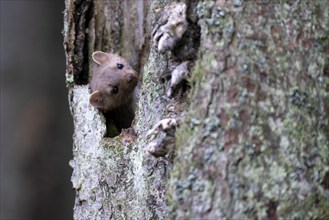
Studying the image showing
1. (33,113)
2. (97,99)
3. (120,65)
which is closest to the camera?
(97,99)

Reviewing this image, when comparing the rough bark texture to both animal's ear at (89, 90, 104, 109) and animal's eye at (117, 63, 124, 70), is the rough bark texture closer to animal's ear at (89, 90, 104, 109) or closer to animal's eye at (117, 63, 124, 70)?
animal's ear at (89, 90, 104, 109)

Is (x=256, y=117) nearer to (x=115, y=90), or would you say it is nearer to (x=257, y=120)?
(x=257, y=120)

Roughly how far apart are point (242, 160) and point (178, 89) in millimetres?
409

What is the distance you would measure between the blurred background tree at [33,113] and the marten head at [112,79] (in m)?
1.47

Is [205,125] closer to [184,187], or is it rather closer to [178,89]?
[184,187]

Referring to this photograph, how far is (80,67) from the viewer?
10.9 ft

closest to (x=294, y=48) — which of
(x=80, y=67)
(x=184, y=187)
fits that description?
(x=184, y=187)

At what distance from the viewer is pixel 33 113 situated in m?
5.20

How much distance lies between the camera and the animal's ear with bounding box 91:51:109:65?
11.1 ft

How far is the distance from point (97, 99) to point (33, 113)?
83.4 inches

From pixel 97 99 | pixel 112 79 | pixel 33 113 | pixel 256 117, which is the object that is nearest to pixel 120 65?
pixel 112 79

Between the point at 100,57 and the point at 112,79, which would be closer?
the point at 100,57

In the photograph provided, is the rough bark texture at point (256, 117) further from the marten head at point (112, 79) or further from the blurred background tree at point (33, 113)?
the blurred background tree at point (33, 113)

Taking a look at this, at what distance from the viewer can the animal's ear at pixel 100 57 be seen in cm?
337
